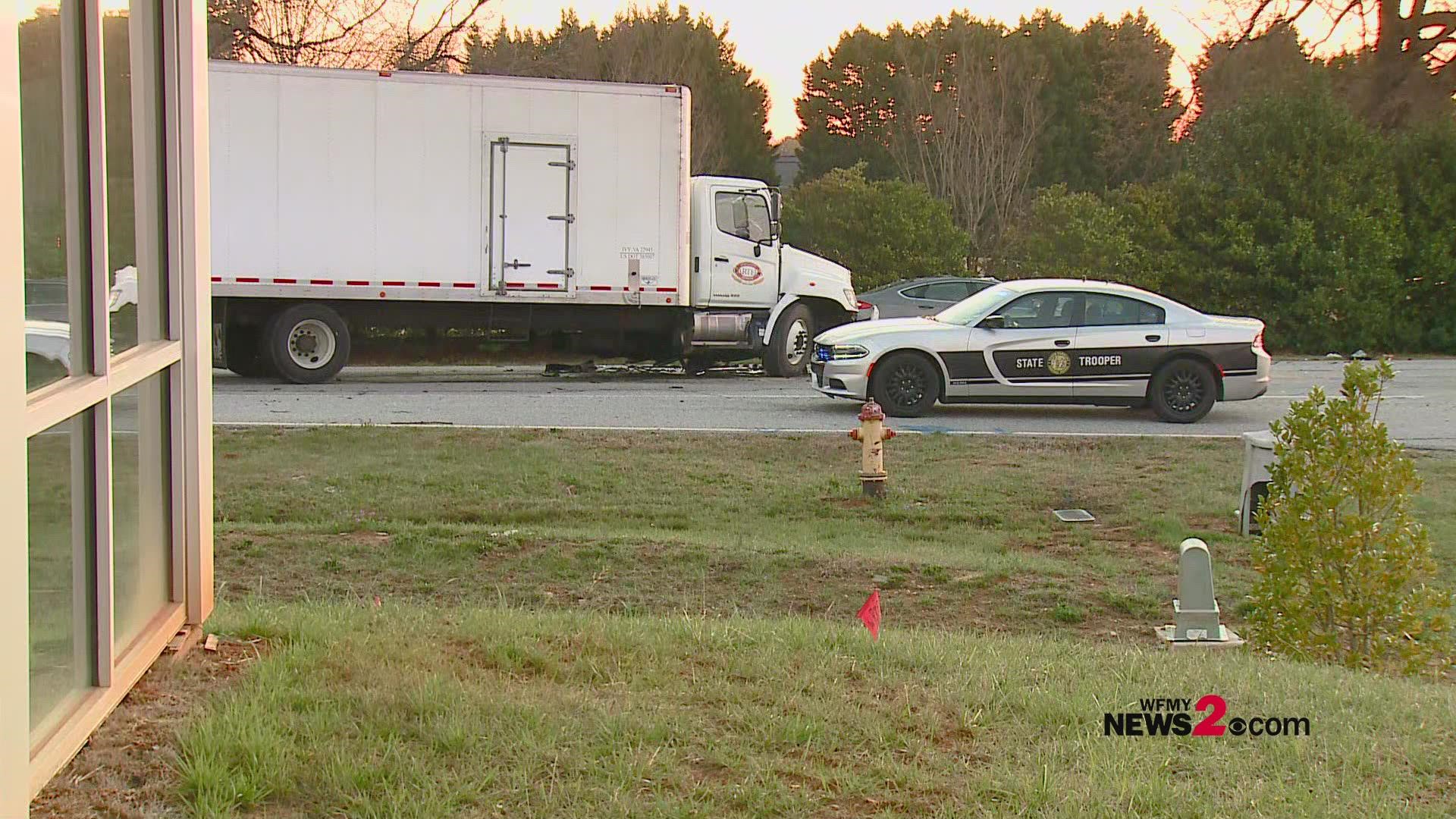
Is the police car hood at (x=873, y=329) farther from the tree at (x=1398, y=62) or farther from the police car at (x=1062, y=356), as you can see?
the tree at (x=1398, y=62)

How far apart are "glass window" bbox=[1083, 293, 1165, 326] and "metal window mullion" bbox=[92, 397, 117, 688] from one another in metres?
13.0

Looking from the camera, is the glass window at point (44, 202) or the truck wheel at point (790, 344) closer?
the glass window at point (44, 202)

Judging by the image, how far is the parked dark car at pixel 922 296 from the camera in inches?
1110

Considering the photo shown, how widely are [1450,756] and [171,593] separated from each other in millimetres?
3599

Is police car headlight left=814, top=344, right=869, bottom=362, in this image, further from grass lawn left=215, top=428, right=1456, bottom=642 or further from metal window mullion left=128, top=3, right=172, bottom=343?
metal window mullion left=128, top=3, right=172, bottom=343

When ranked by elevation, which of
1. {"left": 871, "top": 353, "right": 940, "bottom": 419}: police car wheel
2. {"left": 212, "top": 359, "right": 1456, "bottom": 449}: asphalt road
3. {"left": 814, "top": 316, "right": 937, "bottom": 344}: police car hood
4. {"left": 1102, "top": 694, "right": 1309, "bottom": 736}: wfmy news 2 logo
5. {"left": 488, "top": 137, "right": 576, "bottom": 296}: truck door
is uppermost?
{"left": 488, "top": 137, "right": 576, "bottom": 296}: truck door

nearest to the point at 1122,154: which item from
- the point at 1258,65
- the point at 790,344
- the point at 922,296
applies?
the point at 1258,65

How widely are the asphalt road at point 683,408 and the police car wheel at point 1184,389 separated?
0.48 ft

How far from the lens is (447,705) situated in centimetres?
396

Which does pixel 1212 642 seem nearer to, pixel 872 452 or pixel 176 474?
pixel 176 474

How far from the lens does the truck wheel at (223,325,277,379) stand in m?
18.6

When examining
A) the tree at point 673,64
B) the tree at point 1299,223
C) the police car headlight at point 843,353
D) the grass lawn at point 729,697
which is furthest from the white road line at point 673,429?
the tree at point 673,64

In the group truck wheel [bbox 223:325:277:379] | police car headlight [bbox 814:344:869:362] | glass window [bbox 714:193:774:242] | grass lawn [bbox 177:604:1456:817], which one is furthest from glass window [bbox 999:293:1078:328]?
grass lawn [bbox 177:604:1456:817]

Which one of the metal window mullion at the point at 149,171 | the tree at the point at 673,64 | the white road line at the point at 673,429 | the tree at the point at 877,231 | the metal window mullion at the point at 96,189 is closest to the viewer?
the metal window mullion at the point at 96,189
